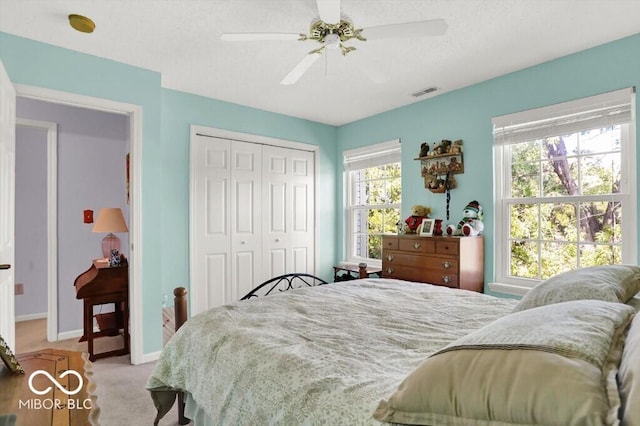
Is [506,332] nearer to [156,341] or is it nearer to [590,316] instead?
[590,316]

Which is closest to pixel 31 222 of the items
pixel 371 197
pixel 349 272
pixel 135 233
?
pixel 135 233

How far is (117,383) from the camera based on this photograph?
105 inches

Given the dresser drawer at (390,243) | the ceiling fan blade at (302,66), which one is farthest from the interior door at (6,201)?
the dresser drawer at (390,243)

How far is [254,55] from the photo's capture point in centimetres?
289

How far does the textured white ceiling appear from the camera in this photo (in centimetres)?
222

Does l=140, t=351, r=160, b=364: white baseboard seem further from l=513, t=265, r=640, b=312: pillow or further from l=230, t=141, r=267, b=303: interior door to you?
l=513, t=265, r=640, b=312: pillow

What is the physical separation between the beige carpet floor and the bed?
18.2 inches

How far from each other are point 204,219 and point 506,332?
11.5 feet

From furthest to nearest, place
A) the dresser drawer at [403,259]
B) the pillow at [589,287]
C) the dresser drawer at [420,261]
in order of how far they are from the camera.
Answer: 1. the dresser drawer at [403,259]
2. the dresser drawer at [420,261]
3. the pillow at [589,287]

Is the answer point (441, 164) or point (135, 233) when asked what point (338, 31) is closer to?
point (441, 164)

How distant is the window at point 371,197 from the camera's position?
4.43 metres

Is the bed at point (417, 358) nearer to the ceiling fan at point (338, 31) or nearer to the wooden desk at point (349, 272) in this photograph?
the ceiling fan at point (338, 31)

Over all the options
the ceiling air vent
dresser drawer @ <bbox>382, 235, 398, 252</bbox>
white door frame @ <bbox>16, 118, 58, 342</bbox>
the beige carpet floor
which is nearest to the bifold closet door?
the beige carpet floor

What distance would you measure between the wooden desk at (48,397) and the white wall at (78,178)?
3.09 m
